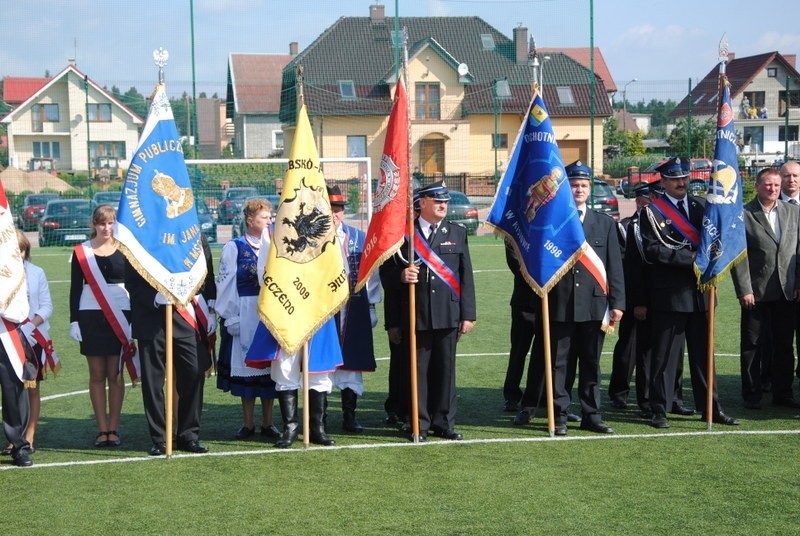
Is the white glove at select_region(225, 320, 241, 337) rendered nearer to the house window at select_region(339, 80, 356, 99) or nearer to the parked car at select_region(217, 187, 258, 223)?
the parked car at select_region(217, 187, 258, 223)

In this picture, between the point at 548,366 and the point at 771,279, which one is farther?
the point at 771,279

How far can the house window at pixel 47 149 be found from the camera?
86.6 ft

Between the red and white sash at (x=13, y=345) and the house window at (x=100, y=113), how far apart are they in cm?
1898

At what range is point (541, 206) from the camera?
7.50m

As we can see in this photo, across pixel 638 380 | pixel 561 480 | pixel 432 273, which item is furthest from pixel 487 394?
pixel 561 480

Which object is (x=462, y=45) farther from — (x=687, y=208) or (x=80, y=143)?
(x=687, y=208)

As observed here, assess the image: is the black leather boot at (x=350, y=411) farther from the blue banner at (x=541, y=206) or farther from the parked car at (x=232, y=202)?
the parked car at (x=232, y=202)

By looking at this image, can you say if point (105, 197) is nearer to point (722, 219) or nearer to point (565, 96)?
point (565, 96)

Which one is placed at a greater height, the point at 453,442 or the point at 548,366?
the point at 548,366

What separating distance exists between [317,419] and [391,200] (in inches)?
66.4

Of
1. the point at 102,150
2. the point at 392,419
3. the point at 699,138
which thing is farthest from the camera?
the point at 699,138

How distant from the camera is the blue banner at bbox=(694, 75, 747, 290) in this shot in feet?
24.7

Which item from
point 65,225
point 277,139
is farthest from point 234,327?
point 277,139

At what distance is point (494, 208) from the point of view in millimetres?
7781
